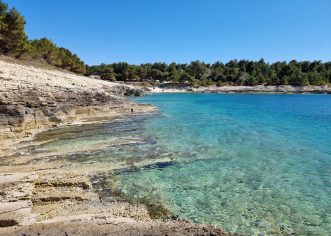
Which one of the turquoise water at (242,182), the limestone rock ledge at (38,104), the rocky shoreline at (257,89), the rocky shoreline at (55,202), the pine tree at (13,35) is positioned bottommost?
the rocky shoreline at (257,89)

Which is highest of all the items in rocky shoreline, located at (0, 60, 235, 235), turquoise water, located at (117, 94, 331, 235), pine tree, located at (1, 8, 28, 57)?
pine tree, located at (1, 8, 28, 57)

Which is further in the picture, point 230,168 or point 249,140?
point 249,140

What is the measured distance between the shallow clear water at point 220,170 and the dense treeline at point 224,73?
121 metres

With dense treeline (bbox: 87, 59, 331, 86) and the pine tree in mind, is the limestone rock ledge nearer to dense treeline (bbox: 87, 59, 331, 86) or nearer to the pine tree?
the pine tree

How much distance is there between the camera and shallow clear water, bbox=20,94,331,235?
38.5 feet

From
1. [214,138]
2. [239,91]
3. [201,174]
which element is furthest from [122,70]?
[201,174]

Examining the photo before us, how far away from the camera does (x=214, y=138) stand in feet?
87.6

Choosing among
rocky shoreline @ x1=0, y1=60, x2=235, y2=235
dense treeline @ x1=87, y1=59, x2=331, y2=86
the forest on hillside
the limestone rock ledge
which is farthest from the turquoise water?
dense treeline @ x1=87, y1=59, x2=331, y2=86

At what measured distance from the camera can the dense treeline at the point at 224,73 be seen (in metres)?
157

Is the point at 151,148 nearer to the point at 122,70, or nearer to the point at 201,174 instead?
the point at 201,174

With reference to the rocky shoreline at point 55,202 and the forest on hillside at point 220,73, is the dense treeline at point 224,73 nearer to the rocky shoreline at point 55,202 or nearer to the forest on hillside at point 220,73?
the forest on hillside at point 220,73

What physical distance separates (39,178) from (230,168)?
9136 millimetres

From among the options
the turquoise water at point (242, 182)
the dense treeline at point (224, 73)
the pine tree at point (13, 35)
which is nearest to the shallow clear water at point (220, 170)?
the turquoise water at point (242, 182)

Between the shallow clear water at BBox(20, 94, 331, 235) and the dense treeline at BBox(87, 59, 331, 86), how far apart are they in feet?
396
